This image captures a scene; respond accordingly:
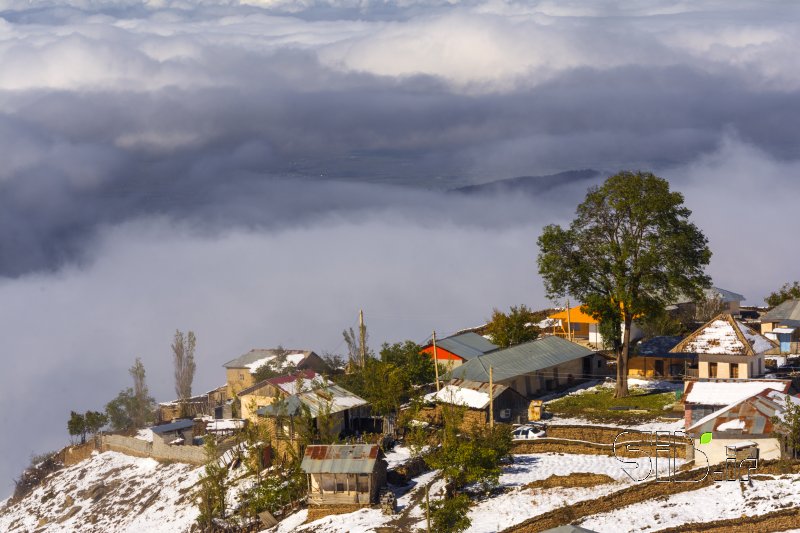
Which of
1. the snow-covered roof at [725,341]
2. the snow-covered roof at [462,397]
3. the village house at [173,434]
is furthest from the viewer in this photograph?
the village house at [173,434]

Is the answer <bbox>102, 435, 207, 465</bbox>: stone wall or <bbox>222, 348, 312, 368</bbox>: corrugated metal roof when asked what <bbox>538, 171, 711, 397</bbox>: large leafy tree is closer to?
<bbox>102, 435, 207, 465</bbox>: stone wall

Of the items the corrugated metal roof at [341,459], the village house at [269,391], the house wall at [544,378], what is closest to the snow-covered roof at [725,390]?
the house wall at [544,378]

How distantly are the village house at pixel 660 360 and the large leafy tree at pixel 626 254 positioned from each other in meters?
7.70

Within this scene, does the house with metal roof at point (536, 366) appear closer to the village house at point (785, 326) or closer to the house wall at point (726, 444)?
the village house at point (785, 326)

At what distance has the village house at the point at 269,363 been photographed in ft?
360

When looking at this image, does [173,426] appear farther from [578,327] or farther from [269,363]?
[578,327]

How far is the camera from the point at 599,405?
81.8 metres

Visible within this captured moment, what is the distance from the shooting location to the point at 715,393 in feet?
227

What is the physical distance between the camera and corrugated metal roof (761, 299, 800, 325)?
359ft

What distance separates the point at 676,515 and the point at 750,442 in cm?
875

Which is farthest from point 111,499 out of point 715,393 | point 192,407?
point 715,393

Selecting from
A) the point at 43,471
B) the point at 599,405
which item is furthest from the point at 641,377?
the point at 43,471

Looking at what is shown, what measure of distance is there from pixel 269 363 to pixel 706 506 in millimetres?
65915

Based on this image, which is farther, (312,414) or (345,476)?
(312,414)
